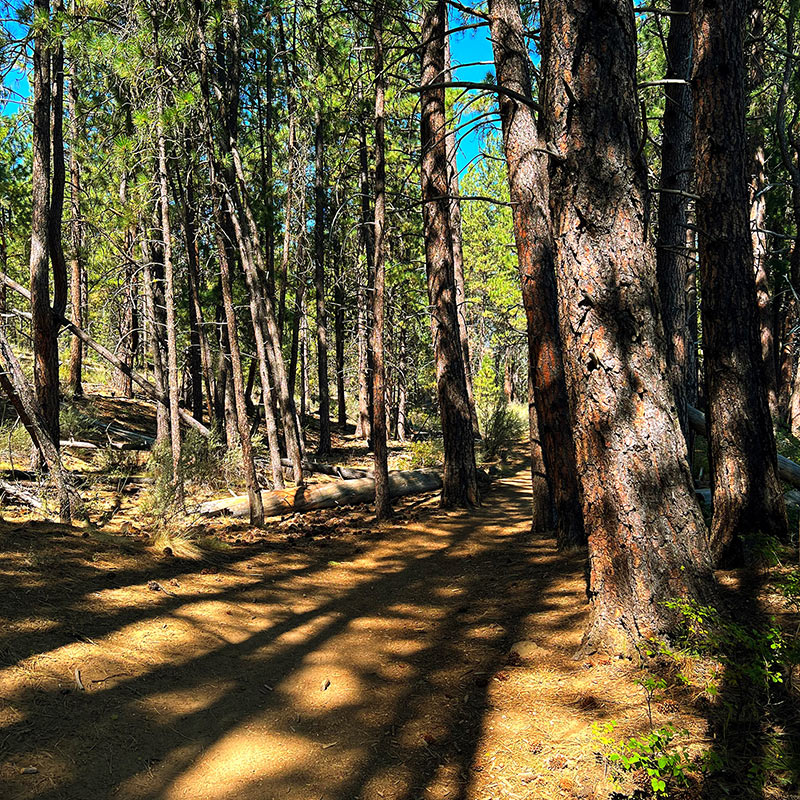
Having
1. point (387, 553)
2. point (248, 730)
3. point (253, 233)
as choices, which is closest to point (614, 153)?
point (248, 730)

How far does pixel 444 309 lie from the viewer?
9.80m

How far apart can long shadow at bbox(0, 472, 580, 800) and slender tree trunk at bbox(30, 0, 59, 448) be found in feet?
13.0

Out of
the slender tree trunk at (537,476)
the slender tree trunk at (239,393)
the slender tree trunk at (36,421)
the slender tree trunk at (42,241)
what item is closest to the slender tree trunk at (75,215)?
the slender tree trunk at (42,241)

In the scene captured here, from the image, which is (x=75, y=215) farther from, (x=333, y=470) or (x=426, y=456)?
(x=426, y=456)

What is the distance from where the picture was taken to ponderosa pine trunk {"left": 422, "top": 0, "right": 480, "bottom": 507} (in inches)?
379

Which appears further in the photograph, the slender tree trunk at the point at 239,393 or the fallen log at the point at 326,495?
the fallen log at the point at 326,495

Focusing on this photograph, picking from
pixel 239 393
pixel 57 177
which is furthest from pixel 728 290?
pixel 57 177

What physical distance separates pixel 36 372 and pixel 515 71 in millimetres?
6753

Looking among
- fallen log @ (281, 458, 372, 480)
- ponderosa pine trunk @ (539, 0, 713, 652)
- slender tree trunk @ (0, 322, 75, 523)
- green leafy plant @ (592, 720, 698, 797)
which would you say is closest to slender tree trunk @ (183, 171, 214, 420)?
fallen log @ (281, 458, 372, 480)

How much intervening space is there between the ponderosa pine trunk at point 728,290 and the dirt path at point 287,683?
1641 mm

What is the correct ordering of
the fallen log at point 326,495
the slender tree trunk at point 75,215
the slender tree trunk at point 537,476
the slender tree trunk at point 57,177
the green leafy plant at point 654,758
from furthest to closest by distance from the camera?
the slender tree trunk at point 75,215
the fallen log at point 326,495
the slender tree trunk at point 57,177
the slender tree trunk at point 537,476
the green leafy plant at point 654,758

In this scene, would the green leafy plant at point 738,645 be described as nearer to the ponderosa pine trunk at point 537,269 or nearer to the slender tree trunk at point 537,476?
the ponderosa pine trunk at point 537,269

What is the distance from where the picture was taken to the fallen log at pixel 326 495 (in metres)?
10.1

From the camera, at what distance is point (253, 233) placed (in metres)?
12.3
